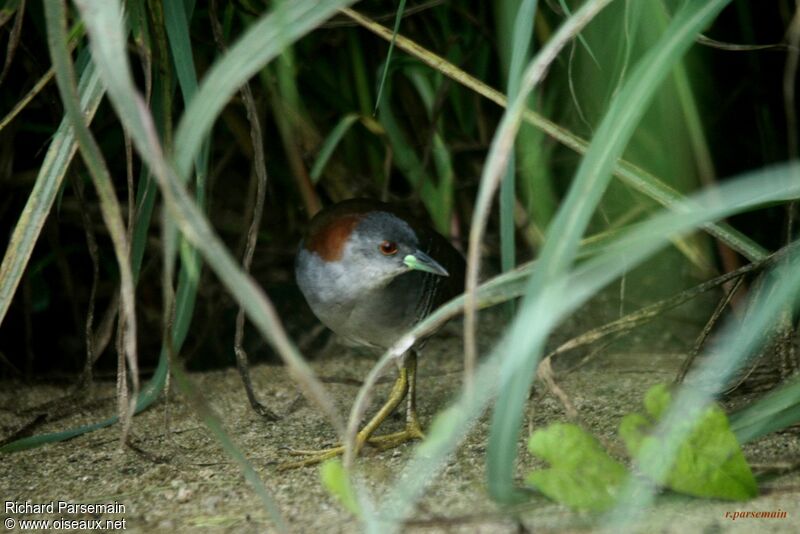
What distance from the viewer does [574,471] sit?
6.64 ft

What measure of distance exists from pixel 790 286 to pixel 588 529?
1.95 feet

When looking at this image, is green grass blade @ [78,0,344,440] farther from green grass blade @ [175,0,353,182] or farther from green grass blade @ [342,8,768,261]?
green grass blade @ [342,8,768,261]

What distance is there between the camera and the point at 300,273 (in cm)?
341

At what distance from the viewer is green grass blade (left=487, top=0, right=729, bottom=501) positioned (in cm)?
179

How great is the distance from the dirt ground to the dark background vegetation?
1.79 ft

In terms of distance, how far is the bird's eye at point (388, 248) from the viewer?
10.6 feet

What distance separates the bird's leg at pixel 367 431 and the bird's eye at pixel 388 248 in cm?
38

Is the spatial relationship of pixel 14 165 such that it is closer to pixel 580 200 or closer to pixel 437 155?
pixel 437 155

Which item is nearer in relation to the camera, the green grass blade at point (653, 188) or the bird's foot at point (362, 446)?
the green grass blade at point (653, 188)

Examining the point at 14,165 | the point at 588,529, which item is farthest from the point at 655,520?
the point at 14,165

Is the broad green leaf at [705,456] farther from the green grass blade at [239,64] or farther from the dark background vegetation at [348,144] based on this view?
the dark background vegetation at [348,144]

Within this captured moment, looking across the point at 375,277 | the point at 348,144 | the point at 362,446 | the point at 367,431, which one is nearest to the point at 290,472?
the point at 362,446

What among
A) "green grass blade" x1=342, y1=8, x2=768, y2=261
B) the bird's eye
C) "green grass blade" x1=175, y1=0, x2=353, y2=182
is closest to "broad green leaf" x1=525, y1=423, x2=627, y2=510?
"green grass blade" x1=342, y1=8, x2=768, y2=261

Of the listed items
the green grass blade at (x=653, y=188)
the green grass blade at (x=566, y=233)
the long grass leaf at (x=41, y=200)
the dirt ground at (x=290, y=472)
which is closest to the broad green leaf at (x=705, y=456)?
the dirt ground at (x=290, y=472)
